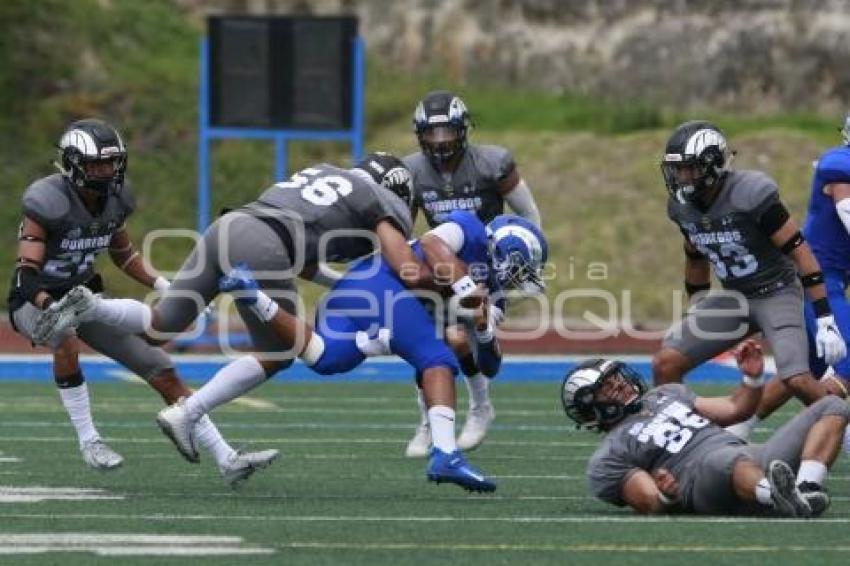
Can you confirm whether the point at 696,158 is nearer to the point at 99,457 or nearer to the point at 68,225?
the point at 68,225

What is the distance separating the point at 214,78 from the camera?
58.7ft

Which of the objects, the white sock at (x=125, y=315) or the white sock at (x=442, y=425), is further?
the white sock at (x=125, y=315)

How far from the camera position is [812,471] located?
314 inches

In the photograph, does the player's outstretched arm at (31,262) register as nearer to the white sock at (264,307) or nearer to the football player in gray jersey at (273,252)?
the football player in gray jersey at (273,252)

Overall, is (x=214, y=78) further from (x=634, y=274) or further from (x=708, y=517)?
(x=708, y=517)

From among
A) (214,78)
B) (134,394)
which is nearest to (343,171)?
(134,394)

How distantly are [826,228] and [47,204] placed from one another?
10.9 feet

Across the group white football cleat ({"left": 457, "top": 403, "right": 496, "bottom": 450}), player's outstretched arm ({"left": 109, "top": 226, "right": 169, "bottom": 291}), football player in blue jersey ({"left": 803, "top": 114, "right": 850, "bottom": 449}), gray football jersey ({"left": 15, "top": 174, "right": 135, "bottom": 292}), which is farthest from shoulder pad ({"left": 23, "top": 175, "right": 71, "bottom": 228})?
football player in blue jersey ({"left": 803, "top": 114, "right": 850, "bottom": 449})

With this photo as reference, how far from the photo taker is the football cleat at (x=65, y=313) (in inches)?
355

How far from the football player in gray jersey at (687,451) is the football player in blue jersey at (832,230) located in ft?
5.23

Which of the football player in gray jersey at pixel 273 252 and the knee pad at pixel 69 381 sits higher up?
the football player in gray jersey at pixel 273 252

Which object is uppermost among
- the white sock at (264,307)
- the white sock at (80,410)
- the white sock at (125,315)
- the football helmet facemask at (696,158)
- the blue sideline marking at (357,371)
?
the football helmet facemask at (696,158)

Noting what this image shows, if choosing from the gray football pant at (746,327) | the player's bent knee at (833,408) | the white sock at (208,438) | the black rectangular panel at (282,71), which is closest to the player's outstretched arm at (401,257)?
the white sock at (208,438)

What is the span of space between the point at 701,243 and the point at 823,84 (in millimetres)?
13928
